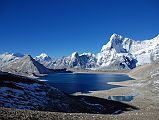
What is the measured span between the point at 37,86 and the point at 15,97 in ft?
75.4

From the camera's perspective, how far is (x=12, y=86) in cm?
9656

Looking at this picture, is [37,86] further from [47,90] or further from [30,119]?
[30,119]

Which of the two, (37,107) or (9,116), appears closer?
(9,116)

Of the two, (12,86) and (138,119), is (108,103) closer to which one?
(12,86)

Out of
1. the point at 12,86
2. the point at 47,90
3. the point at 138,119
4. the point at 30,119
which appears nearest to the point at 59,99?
the point at 47,90

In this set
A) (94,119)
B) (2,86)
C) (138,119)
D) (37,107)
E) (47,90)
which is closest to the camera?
(94,119)

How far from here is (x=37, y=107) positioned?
7950 cm

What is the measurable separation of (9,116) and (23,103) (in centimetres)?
3933

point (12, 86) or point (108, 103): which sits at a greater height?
point (12, 86)

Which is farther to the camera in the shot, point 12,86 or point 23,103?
point 12,86

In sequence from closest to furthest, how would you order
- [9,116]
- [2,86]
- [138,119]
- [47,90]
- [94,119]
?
[9,116], [94,119], [138,119], [2,86], [47,90]

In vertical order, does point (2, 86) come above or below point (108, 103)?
above

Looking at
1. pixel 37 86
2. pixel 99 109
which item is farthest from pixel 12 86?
pixel 99 109

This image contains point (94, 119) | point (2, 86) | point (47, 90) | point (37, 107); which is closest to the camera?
point (94, 119)
